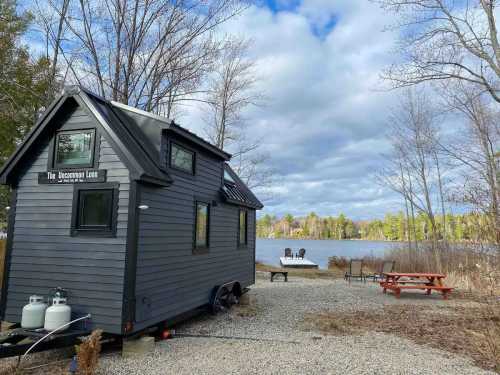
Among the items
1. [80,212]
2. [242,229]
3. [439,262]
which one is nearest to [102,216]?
[80,212]

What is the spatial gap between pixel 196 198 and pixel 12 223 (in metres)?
3.45

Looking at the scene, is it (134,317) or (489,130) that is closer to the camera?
(134,317)

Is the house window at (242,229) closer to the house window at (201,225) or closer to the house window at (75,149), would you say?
the house window at (201,225)

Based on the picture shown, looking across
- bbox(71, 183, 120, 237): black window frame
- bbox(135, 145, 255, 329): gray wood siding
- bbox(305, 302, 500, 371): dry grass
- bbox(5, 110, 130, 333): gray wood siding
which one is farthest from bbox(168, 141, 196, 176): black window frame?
bbox(305, 302, 500, 371): dry grass

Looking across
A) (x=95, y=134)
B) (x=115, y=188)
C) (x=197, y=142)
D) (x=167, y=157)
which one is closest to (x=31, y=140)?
(x=95, y=134)

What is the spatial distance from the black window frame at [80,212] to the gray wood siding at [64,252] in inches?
3.2

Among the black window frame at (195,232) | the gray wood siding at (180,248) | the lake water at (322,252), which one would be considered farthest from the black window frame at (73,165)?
the lake water at (322,252)

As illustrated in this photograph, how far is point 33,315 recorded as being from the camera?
5.64 meters

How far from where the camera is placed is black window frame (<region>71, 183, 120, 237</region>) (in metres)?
5.93

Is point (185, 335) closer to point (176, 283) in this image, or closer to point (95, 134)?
point (176, 283)

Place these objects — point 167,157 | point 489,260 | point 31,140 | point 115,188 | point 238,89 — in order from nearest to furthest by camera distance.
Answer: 1. point 489,260
2. point 115,188
3. point 31,140
4. point 167,157
5. point 238,89

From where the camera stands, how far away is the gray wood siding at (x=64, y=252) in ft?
18.9

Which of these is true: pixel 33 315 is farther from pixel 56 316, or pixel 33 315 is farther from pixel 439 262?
pixel 439 262

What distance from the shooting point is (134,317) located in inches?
226
